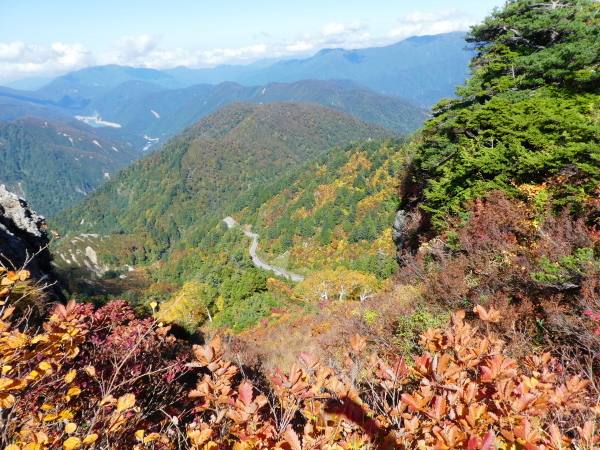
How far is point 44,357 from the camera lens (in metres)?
2.97

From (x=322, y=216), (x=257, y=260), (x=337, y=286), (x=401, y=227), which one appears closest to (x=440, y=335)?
(x=401, y=227)

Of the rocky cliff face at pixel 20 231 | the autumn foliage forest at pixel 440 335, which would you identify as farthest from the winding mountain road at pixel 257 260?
the rocky cliff face at pixel 20 231

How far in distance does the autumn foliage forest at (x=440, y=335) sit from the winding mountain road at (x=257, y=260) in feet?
163

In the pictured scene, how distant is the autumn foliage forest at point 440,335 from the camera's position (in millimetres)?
2350

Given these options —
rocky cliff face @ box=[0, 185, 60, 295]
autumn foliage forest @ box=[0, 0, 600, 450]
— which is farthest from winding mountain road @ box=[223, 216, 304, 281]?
rocky cliff face @ box=[0, 185, 60, 295]

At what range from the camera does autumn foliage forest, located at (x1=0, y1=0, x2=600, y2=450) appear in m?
2.35

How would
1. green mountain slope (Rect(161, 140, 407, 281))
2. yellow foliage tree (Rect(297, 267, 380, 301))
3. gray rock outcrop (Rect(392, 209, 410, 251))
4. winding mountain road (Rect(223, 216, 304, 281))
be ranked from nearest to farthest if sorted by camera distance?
gray rock outcrop (Rect(392, 209, 410, 251))
yellow foliage tree (Rect(297, 267, 380, 301))
green mountain slope (Rect(161, 140, 407, 281))
winding mountain road (Rect(223, 216, 304, 281))

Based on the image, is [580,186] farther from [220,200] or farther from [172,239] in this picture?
[220,200]

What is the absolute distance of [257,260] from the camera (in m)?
92.6

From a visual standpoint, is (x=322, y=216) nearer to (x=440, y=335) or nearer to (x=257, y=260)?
(x=257, y=260)

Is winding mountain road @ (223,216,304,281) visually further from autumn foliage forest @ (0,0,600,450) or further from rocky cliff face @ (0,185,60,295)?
rocky cliff face @ (0,185,60,295)

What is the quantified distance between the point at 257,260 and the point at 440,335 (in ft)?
299

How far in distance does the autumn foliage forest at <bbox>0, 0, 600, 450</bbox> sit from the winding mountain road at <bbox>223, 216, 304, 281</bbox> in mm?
49588

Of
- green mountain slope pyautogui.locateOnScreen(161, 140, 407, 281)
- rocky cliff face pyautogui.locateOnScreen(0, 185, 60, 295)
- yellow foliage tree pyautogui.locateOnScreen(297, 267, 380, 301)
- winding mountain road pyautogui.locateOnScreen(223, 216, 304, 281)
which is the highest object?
rocky cliff face pyautogui.locateOnScreen(0, 185, 60, 295)
